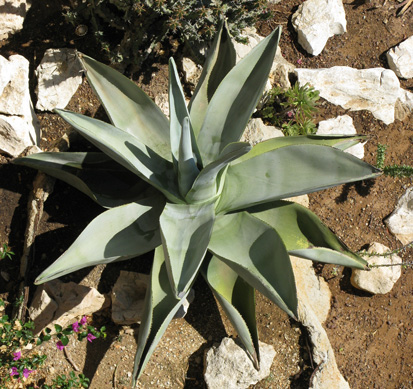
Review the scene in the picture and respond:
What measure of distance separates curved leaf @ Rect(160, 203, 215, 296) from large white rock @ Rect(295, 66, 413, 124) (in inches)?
71.0

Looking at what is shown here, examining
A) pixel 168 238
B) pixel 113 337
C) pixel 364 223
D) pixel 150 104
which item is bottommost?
pixel 364 223

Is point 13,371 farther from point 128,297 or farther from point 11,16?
point 11,16

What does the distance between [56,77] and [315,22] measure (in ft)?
6.38

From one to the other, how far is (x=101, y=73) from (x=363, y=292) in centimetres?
221

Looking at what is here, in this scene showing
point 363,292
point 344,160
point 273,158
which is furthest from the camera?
point 363,292

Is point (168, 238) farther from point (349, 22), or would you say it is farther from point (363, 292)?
point (349, 22)

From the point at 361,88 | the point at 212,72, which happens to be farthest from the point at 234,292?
the point at 361,88

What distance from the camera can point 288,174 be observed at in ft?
6.78

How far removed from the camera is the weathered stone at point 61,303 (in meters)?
2.51

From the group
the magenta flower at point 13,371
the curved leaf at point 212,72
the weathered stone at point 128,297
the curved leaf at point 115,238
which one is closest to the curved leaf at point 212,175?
the curved leaf at point 115,238

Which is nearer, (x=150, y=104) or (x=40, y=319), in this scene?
(x=150, y=104)

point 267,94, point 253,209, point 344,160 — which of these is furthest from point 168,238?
point 267,94

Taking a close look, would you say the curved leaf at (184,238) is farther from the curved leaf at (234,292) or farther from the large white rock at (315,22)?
the large white rock at (315,22)

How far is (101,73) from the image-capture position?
2109 millimetres
